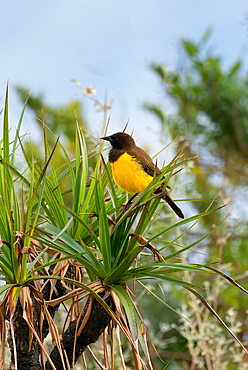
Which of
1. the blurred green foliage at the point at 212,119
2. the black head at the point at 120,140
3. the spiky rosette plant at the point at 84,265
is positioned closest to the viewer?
the spiky rosette plant at the point at 84,265

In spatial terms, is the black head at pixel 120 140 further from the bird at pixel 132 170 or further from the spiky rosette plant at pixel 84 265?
the spiky rosette plant at pixel 84 265

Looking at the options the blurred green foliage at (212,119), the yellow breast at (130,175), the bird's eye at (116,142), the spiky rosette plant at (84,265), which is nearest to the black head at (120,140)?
the bird's eye at (116,142)

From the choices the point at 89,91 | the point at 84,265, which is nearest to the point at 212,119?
the point at 89,91

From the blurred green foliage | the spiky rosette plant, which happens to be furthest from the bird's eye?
the blurred green foliage

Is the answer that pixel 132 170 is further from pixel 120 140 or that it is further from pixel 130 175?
pixel 120 140

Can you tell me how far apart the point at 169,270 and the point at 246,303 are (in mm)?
4210

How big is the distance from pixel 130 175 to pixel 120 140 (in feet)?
0.75

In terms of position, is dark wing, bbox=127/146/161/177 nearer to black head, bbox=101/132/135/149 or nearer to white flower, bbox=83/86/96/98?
black head, bbox=101/132/135/149

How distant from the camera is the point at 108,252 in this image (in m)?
1.18

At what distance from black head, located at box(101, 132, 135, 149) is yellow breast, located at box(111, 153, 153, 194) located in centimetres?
10

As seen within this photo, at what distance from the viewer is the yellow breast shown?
1.43m

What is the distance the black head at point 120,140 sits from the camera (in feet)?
5.17

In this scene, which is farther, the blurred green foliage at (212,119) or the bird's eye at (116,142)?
the blurred green foliage at (212,119)

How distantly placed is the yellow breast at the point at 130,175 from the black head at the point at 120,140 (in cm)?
10
